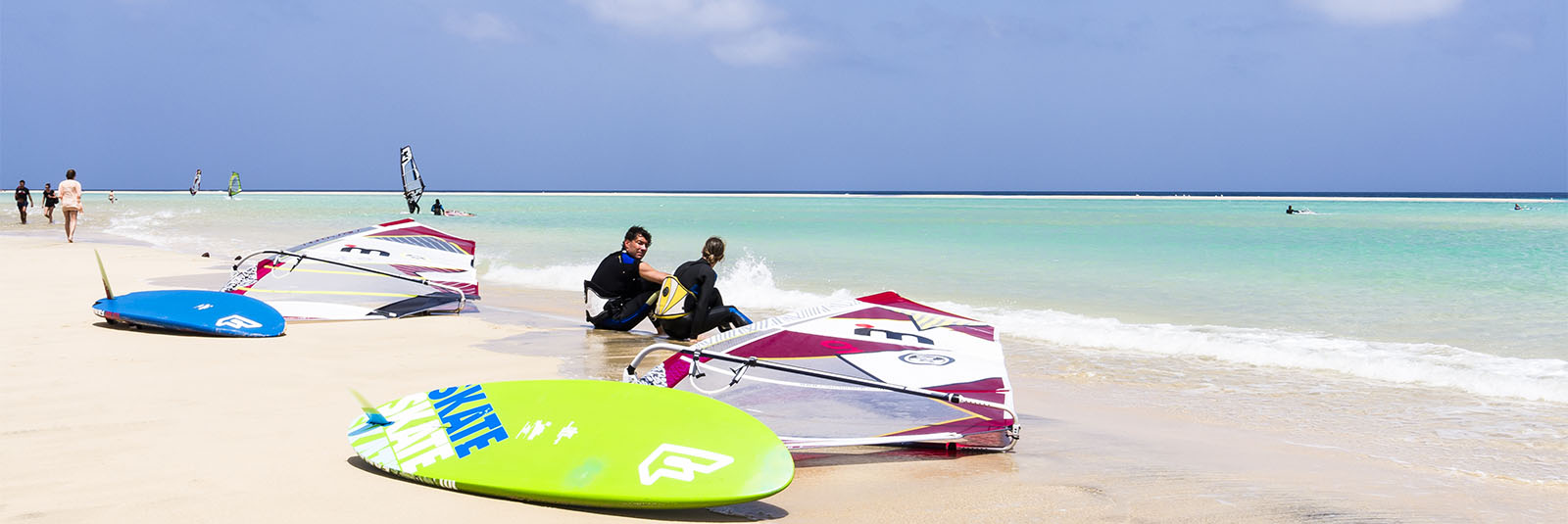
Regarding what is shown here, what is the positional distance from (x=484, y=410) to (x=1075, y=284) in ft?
33.8

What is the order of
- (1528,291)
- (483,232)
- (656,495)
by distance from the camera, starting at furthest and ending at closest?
(483,232) < (1528,291) < (656,495)

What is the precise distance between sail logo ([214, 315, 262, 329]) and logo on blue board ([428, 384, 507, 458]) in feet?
11.3

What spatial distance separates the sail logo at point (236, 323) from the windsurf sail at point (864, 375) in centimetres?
379

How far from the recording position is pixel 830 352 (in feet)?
14.5

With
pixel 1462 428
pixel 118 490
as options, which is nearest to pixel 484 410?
pixel 118 490

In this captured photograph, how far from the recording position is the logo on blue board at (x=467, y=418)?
3.50 m

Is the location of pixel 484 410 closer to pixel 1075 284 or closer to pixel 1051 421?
pixel 1051 421

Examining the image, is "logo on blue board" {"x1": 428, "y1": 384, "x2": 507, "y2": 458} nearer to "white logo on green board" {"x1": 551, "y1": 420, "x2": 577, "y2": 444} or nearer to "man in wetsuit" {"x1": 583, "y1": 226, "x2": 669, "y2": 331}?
"white logo on green board" {"x1": 551, "y1": 420, "x2": 577, "y2": 444}

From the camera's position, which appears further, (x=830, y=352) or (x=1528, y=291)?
(x=1528, y=291)

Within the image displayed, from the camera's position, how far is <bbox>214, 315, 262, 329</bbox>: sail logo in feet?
21.8

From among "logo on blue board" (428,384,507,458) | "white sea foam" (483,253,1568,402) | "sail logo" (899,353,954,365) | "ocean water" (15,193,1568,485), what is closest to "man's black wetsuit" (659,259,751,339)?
"ocean water" (15,193,1568,485)

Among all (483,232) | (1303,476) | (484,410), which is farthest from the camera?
(483,232)

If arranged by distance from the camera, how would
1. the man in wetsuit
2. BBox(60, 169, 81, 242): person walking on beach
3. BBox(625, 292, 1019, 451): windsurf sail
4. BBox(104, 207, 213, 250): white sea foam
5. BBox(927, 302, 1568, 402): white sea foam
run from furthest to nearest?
BBox(104, 207, 213, 250): white sea foam
BBox(60, 169, 81, 242): person walking on beach
the man in wetsuit
BBox(927, 302, 1568, 402): white sea foam
BBox(625, 292, 1019, 451): windsurf sail

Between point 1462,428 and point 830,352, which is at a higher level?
point 830,352
